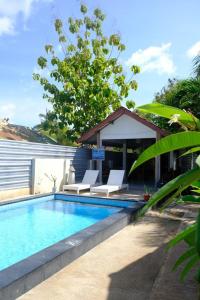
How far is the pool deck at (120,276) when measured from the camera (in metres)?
4.39

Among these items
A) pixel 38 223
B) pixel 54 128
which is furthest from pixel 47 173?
pixel 54 128

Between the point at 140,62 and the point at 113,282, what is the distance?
2162 cm

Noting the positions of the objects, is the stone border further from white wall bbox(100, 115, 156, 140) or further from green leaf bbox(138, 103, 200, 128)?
white wall bbox(100, 115, 156, 140)

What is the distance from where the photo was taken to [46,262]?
16.8ft

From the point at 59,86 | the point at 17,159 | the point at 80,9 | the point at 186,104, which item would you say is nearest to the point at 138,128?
the point at 186,104

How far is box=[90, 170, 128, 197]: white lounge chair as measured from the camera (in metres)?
14.0

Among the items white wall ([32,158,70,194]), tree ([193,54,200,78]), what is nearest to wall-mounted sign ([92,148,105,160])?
white wall ([32,158,70,194])

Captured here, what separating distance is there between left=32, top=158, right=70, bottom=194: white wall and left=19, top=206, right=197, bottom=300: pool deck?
24.5 feet

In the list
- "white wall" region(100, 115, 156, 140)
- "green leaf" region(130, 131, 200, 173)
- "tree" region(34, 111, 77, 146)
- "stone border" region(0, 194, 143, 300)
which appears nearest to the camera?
"green leaf" region(130, 131, 200, 173)

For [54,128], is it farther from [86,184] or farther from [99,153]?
[86,184]

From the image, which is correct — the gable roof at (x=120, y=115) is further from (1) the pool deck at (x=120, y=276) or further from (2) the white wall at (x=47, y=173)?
(1) the pool deck at (x=120, y=276)

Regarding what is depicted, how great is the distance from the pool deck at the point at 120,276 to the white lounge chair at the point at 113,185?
241 inches

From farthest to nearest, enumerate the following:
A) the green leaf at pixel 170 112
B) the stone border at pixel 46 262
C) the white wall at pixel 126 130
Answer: the white wall at pixel 126 130
the stone border at pixel 46 262
the green leaf at pixel 170 112

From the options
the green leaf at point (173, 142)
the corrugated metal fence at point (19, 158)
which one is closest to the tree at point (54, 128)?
the corrugated metal fence at point (19, 158)
